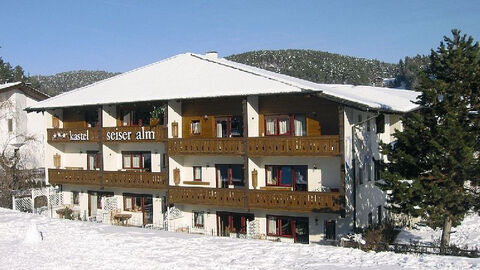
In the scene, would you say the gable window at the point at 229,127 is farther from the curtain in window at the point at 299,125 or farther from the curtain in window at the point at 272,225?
the curtain in window at the point at 272,225

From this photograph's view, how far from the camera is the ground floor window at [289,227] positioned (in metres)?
26.3

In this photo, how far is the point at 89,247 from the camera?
68.4 feet

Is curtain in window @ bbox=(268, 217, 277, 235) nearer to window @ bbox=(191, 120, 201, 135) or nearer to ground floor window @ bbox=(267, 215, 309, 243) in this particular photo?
ground floor window @ bbox=(267, 215, 309, 243)

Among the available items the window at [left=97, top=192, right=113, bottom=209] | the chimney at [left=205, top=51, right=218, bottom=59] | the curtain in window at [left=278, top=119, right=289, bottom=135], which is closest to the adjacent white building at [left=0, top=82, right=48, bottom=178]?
the window at [left=97, top=192, right=113, bottom=209]

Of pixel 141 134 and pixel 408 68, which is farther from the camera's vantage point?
pixel 408 68

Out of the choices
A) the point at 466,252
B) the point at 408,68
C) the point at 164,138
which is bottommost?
the point at 466,252

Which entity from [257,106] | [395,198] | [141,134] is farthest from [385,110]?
[141,134]

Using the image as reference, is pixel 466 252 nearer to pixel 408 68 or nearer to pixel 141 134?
pixel 141 134

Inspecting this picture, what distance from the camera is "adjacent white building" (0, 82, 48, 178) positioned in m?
46.6

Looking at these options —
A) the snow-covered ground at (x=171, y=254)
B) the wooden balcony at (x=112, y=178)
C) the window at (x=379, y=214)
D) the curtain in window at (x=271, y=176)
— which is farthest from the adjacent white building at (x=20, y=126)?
the window at (x=379, y=214)

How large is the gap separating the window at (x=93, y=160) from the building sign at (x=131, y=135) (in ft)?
11.5

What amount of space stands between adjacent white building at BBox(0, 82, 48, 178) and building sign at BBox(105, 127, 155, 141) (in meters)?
17.0

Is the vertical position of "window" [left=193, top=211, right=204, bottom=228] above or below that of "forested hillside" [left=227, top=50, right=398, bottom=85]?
below

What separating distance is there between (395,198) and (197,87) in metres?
13.4
